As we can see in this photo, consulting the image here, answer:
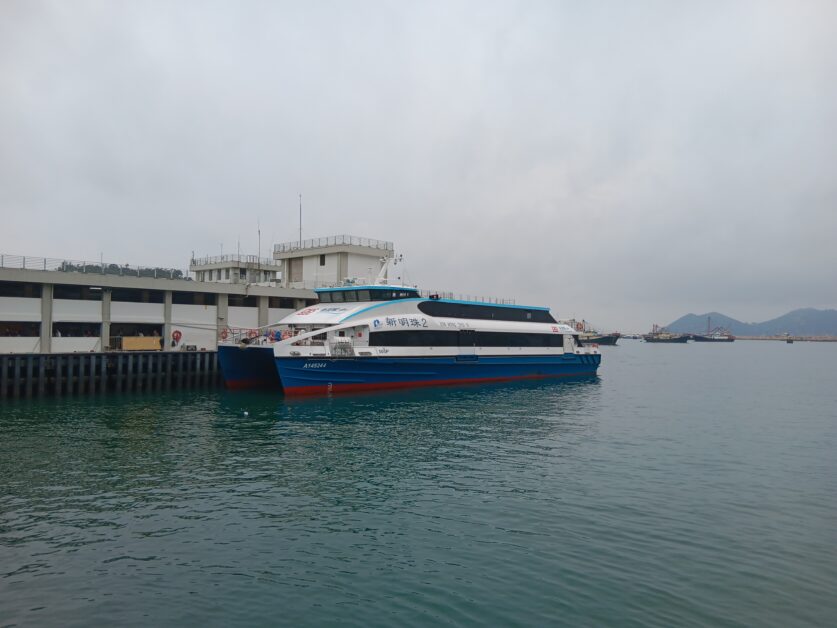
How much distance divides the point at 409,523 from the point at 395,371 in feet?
72.5

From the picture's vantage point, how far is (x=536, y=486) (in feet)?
51.4

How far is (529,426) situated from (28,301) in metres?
30.7

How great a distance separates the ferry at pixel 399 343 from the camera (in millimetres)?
31875

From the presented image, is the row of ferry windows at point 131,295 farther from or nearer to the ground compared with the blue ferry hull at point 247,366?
farther from the ground

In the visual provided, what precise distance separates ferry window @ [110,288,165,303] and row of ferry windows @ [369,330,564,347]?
17.2 metres

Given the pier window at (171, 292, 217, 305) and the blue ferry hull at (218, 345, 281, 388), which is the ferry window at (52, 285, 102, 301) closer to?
the pier window at (171, 292, 217, 305)

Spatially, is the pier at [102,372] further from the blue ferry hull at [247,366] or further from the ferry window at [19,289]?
the ferry window at [19,289]

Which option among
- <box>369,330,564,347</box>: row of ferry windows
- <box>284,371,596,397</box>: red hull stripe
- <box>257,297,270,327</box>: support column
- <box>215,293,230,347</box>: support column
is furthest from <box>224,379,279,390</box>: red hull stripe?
<box>257,297,270,327</box>: support column

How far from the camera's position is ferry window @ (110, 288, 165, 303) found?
38969 millimetres

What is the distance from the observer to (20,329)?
114 feet

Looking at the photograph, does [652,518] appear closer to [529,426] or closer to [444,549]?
[444,549]

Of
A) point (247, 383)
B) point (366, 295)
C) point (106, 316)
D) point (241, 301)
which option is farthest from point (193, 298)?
point (366, 295)

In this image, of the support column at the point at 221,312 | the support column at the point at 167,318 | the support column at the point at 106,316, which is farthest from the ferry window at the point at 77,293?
the support column at the point at 221,312

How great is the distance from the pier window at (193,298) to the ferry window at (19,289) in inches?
334
